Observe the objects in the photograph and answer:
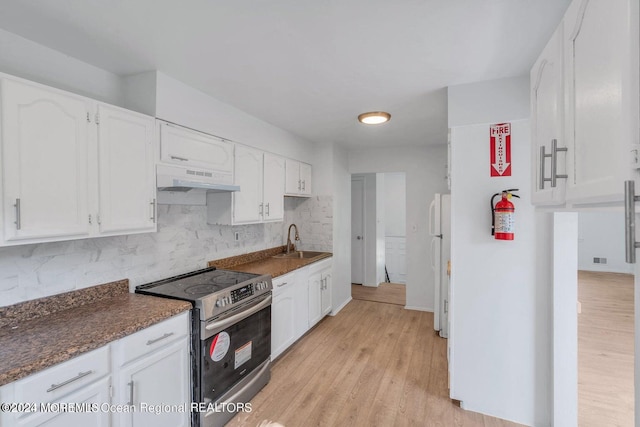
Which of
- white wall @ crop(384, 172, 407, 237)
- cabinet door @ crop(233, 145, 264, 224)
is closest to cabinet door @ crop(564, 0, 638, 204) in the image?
cabinet door @ crop(233, 145, 264, 224)

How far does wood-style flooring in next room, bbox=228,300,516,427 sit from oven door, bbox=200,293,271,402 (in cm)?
31

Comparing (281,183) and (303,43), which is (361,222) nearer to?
(281,183)

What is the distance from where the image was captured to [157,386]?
1.72 metres

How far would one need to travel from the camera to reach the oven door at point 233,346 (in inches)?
76.9

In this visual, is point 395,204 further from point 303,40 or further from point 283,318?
point 303,40

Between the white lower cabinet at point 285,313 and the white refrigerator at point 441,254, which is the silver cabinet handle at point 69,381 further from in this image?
the white refrigerator at point 441,254

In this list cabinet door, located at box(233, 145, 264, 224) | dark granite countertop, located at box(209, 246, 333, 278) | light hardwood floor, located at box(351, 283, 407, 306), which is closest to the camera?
cabinet door, located at box(233, 145, 264, 224)

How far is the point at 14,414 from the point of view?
1149 mm

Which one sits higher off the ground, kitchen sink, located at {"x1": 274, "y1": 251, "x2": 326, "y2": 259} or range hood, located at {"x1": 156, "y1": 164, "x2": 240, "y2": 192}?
range hood, located at {"x1": 156, "y1": 164, "x2": 240, "y2": 192}

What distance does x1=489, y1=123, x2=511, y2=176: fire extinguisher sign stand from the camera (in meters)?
2.10

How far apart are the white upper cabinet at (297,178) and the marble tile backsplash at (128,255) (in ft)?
1.85

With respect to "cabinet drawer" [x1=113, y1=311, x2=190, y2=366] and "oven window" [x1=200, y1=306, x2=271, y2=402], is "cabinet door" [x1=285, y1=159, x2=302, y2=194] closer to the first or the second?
"oven window" [x1=200, y1=306, x2=271, y2=402]

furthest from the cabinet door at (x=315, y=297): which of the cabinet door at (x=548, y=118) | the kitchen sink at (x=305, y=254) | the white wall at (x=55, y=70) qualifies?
the cabinet door at (x=548, y=118)

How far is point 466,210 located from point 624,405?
6.09 feet
